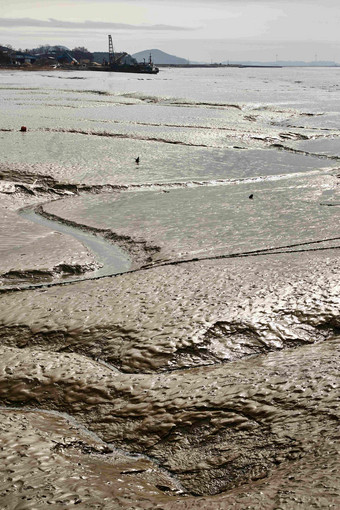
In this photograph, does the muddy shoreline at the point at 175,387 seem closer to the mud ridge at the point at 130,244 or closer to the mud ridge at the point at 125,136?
the mud ridge at the point at 130,244

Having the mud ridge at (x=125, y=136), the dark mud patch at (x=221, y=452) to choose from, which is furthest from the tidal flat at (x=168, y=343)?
the mud ridge at (x=125, y=136)

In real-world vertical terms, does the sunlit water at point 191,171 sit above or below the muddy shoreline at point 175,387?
above

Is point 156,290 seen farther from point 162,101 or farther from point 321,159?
point 162,101

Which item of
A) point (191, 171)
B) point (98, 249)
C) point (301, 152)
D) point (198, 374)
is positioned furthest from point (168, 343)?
point (301, 152)

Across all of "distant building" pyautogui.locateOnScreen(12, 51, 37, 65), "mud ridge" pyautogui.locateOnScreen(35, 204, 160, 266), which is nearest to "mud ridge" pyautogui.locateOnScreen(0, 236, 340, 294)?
"mud ridge" pyautogui.locateOnScreen(35, 204, 160, 266)

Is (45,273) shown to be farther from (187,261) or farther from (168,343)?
(168,343)

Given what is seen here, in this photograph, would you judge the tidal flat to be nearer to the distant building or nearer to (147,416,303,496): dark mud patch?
(147,416,303,496): dark mud patch

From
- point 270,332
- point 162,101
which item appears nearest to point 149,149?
point 270,332

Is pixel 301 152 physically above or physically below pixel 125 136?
below

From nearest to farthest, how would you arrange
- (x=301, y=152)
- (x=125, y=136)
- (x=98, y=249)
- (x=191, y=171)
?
(x=98, y=249) < (x=191, y=171) < (x=301, y=152) < (x=125, y=136)

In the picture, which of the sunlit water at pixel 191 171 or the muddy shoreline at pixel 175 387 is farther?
the sunlit water at pixel 191 171
